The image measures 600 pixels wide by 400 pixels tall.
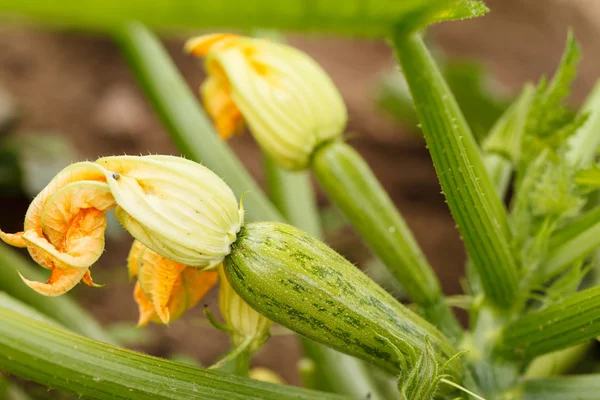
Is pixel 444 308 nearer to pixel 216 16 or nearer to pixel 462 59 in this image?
pixel 216 16

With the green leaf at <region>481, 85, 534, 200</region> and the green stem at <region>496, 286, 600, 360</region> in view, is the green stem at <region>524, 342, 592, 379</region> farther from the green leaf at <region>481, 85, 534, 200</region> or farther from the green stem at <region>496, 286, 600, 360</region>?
the green leaf at <region>481, 85, 534, 200</region>

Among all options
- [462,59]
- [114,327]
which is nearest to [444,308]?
[114,327]

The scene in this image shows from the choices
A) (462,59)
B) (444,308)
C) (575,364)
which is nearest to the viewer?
(444,308)

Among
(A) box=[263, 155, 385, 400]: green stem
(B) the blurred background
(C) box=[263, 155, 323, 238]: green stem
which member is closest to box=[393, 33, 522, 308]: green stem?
(A) box=[263, 155, 385, 400]: green stem

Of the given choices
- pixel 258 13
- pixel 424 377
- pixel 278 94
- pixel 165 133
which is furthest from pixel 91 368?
pixel 165 133

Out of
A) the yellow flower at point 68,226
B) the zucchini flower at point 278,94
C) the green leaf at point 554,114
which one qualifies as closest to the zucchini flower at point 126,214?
the yellow flower at point 68,226

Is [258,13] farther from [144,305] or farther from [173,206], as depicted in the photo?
[144,305]
